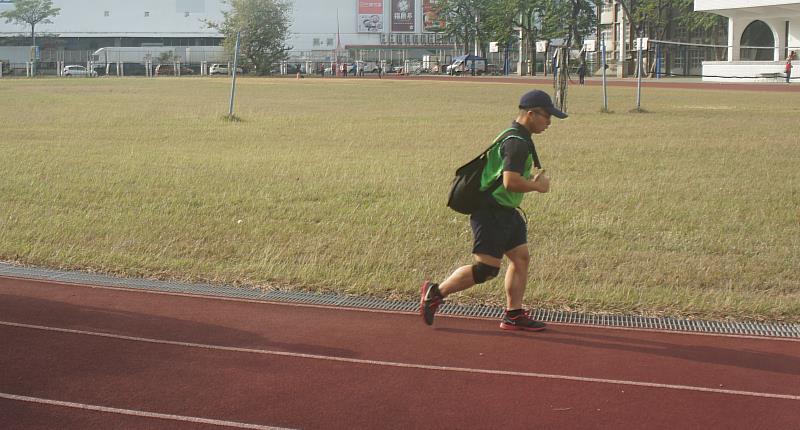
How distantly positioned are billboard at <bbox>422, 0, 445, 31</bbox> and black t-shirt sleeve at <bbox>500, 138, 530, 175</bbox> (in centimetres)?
9928

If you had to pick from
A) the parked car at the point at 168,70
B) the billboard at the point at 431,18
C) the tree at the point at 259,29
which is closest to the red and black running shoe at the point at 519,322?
the tree at the point at 259,29

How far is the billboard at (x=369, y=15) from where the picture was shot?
385ft

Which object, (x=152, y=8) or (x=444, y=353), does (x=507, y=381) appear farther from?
(x=152, y=8)

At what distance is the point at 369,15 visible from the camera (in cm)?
11775

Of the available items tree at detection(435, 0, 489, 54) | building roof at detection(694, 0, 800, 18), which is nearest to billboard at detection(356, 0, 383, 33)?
tree at detection(435, 0, 489, 54)

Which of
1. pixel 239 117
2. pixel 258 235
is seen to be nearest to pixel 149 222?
pixel 258 235

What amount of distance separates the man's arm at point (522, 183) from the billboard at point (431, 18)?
9939cm

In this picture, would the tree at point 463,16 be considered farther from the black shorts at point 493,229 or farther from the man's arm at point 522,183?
the man's arm at point 522,183

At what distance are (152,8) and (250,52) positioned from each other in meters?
29.2

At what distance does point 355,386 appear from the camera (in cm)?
591

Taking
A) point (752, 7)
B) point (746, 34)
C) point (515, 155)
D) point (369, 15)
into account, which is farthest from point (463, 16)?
point (515, 155)

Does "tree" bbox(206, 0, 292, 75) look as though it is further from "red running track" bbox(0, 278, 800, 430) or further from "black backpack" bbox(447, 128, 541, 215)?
"black backpack" bbox(447, 128, 541, 215)

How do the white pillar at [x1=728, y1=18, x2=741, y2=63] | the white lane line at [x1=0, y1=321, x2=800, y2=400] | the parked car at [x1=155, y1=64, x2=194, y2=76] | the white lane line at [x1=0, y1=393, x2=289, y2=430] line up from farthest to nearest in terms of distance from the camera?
the parked car at [x1=155, y1=64, x2=194, y2=76] → the white pillar at [x1=728, y1=18, x2=741, y2=63] → the white lane line at [x1=0, y1=321, x2=800, y2=400] → the white lane line at [x1=0, y1=393, x2=289, y2=430]

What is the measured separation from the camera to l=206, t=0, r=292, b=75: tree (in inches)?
3509
